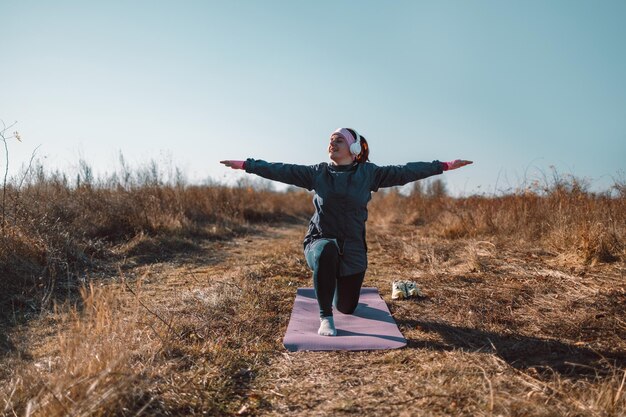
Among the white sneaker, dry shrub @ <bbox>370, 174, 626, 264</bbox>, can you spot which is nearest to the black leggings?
the white sneaker

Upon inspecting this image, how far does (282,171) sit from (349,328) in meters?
1.24

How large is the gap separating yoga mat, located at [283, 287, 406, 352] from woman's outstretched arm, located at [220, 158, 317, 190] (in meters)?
1.01

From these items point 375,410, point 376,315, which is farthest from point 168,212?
point 375,410

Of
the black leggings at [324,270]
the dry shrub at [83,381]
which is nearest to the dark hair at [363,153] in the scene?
the black leggings at [324,270]

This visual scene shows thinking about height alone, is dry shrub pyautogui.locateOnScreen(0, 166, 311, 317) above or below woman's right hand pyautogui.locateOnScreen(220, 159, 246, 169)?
below

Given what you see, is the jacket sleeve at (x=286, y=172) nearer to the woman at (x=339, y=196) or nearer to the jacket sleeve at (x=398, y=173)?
the woman at (x=339, y=196)

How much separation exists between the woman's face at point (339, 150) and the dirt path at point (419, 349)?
127cm

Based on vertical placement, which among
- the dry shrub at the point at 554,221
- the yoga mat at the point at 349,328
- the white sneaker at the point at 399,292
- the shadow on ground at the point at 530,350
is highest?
the dry shrub at the point at 554,221

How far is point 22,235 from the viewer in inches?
Answer: 182

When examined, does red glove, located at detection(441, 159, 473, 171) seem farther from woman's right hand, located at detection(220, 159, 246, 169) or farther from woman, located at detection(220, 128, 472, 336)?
woman's right hand, located at detection(220, 159, 246, 169)

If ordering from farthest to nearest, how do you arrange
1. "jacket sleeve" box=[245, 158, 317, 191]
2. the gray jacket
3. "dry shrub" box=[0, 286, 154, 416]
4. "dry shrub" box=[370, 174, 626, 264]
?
"dry shrub" box=[370, 174, 626, 264] < "jacket sleeve" box=[245, 158, 317, 191] < the gray jacket < "dry shrub" box=[0, 286, 154, 416]

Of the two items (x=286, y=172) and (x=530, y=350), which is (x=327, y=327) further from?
(x=530, y=350)

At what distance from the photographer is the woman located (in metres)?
3.26

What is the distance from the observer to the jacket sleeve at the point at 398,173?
3.47 m
